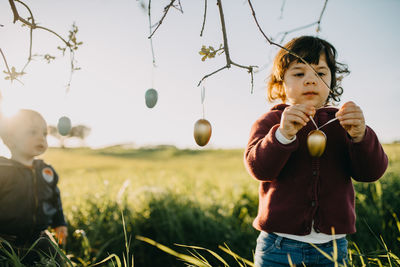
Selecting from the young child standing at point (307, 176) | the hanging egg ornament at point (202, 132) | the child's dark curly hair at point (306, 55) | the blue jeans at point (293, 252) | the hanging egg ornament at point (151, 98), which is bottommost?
the blue jeans at point (293, 252)

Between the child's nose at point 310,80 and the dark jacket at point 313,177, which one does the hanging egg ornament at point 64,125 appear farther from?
the child's nose at point 310,80

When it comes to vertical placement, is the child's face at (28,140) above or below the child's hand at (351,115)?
below

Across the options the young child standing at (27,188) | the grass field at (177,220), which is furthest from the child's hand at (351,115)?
the young child standing at (27,188)

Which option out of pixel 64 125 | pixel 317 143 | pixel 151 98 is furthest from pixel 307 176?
pixel 64 125

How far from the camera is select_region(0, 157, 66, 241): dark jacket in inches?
76.8

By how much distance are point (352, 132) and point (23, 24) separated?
4.44 ft

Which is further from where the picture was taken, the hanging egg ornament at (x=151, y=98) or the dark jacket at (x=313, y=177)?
the dark jacket at (x=313, y=177)

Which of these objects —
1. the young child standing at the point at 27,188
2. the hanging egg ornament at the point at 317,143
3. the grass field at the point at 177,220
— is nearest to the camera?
the hanging egg ornament at the point at 317,143

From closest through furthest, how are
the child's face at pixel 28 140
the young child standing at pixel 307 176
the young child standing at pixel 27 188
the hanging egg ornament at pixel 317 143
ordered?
the hanging egg ornament at pixel 317 143, the young child standing at pixel 307 176, the young child standing at pixel 27 188, the child's face at pixel 28 140

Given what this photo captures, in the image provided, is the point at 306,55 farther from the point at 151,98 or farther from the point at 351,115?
the point at 151,98

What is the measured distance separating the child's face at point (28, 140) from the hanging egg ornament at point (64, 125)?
0.85 meters

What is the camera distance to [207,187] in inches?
162

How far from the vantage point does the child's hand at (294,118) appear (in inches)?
45.3

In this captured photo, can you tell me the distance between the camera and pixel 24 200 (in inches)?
79.2
